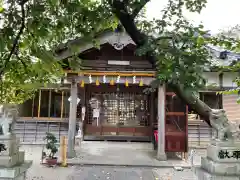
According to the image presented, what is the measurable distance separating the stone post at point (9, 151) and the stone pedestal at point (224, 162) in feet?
11.2

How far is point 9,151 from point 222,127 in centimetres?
384

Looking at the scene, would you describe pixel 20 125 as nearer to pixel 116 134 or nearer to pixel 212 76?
pixel 116 134

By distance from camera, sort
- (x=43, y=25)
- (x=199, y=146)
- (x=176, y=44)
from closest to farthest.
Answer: (x=43, y=25), (x=176, y=44), (x=199, y=146)

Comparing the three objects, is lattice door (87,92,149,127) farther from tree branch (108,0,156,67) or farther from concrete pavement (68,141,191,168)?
tree branch (108,0,156,67)

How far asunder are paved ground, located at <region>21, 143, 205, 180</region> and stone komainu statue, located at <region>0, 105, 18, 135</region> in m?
2.24

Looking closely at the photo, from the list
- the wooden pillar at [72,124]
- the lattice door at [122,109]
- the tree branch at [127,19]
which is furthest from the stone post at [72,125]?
the tree branch at [127,19]

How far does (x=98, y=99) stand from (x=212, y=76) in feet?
18.7

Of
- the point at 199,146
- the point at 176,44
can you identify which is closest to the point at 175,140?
the point at 199,146

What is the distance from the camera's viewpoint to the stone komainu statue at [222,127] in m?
3.75

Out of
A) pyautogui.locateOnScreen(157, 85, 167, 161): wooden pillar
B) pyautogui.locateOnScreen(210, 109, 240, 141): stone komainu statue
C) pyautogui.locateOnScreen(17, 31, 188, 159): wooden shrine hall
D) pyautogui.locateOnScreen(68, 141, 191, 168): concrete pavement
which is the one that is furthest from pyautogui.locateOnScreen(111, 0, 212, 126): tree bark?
pyautogui.locateOnScreen(17, 31, 188, 159): wooden shrine hall

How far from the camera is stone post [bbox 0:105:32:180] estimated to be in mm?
4121

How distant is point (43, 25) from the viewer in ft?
7.12

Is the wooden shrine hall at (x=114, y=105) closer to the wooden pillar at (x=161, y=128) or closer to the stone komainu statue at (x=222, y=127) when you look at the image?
the wooden pillar at (x=161, y=128)

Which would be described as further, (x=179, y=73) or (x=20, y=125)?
(x=20, y=125)
